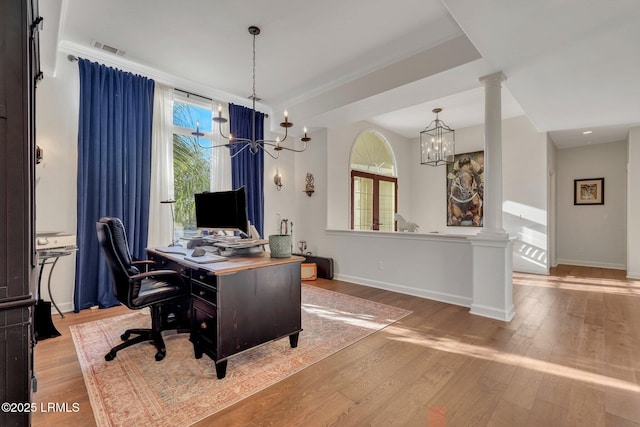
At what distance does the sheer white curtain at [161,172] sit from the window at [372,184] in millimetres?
3368

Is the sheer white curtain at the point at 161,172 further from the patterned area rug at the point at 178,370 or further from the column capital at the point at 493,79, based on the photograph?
the column capital at the point at 493,79

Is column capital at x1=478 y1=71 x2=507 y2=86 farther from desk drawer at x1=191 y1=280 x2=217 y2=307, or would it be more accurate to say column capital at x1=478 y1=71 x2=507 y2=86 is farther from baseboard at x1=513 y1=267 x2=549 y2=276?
baseboard at x1=513 y1=267 x2=549 y2=276

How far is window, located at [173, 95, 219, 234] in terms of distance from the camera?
4.27m

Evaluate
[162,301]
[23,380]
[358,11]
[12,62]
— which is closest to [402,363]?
[162,301]

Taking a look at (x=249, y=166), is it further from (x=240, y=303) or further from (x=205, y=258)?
(x=240, y=303)

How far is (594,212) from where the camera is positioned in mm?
6438

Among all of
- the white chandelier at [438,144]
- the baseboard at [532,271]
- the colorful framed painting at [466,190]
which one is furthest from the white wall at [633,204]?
the white chandelier at [438,144]

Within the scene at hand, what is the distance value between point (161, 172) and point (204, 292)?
260 centimetres

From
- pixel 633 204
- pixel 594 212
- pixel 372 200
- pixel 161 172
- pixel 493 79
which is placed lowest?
pixel 594 212

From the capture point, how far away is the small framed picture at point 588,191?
6.35 m

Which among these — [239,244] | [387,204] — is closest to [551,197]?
[387,204]

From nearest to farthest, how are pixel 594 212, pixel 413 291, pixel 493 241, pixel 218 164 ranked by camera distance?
pixel 493 241
pixel 413 291
pixel 218 164
pixel 594 212

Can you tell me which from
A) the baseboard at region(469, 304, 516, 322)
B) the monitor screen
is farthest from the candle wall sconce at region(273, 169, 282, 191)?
the baseboard at region(469, 304, 516, 322)

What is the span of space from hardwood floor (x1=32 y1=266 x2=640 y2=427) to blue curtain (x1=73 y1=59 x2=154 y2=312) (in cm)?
54
